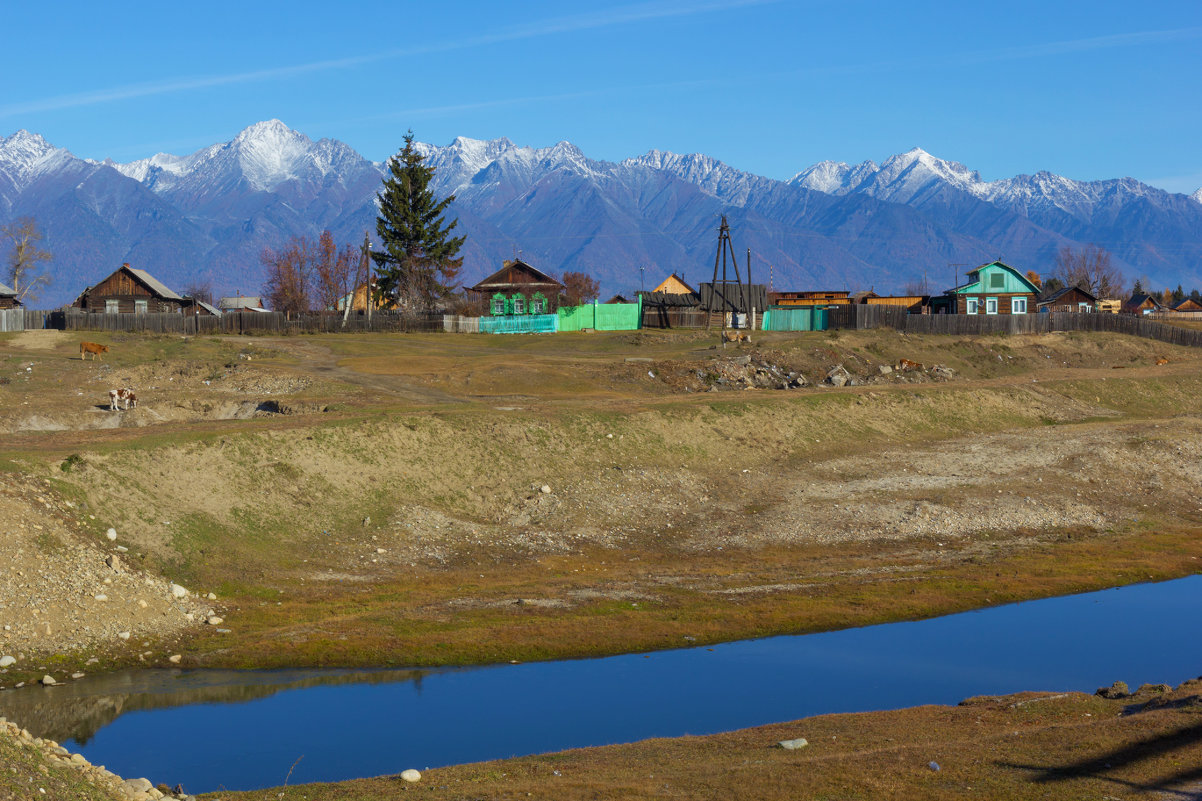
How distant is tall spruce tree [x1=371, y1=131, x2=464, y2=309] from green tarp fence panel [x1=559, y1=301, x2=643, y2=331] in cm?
1763

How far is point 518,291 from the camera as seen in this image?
130625 mm

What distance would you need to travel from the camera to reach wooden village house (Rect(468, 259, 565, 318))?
130 metres

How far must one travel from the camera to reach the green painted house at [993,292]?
385 feet

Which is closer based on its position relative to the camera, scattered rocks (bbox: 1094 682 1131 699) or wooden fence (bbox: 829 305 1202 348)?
scattered rocks (bbox: 1094 682 1131 699)

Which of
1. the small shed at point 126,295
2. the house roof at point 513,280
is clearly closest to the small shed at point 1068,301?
the house roof at point 513,280

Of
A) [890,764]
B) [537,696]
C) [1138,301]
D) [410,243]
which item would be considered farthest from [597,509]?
[1138,301]

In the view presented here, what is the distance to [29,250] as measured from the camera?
155 m

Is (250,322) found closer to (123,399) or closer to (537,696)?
(123,399)

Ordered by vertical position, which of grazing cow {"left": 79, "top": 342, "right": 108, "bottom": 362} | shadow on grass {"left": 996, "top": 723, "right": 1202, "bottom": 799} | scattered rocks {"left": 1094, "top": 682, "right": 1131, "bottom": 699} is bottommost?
scattered rocks {"left": 1094, "top": 682, "right": 1131, "bottom": 699}

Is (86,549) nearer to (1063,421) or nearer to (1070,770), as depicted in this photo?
(1070,770)

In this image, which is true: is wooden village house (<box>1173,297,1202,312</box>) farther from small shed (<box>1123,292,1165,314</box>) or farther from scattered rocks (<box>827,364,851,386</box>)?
scattered rocks (<box>827,364,851,386</box>)

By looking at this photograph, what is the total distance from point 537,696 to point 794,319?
85.9m

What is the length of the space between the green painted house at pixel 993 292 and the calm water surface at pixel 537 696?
89.9 metres

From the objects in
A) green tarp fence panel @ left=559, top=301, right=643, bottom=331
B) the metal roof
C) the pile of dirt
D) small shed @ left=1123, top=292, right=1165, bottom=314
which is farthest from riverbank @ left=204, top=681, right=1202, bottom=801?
small shed @ left=1123, top=292, right=1165, bottom=314
